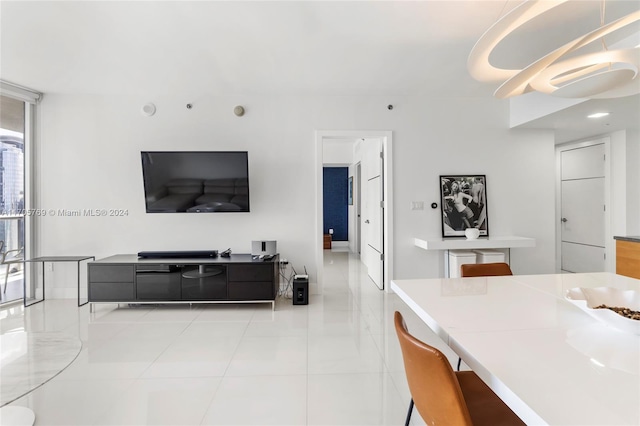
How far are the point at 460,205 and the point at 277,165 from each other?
2.50 metres

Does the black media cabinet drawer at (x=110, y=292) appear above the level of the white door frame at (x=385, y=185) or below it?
below

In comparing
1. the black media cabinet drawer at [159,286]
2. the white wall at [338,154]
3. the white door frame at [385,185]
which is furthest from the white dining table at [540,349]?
the white wall at [338,154]

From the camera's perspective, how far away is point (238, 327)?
3.02 m

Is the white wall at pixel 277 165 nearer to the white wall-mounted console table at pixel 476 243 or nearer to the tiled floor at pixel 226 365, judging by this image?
the white wall-mounted console table at pixel 476 243

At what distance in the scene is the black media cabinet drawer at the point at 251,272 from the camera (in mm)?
3465

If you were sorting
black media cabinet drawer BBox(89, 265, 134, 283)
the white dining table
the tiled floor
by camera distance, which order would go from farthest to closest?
black media cabinet drawer BBox(89, 265, 134, 283) < the tiled floor < the white dining table

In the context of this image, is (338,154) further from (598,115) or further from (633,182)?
(633,182)

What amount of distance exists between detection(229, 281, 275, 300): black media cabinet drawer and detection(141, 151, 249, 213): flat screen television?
0.94m

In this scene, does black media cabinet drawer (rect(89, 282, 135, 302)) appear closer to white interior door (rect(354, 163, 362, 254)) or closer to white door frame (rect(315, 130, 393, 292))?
white door frame (rect(315, 130, 393, 292))

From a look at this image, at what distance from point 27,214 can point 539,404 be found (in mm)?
5240

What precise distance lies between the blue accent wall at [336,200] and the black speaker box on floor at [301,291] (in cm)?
481

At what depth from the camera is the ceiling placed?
227 centimetres

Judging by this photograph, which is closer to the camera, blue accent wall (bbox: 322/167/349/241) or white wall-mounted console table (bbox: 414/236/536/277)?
→ white wall-mounted console table (bbox: 414/236/536/277)

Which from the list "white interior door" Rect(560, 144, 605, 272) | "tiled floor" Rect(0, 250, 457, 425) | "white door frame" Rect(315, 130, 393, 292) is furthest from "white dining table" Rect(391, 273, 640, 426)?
"white interior door" Rect(560, 144, 605, 272)
